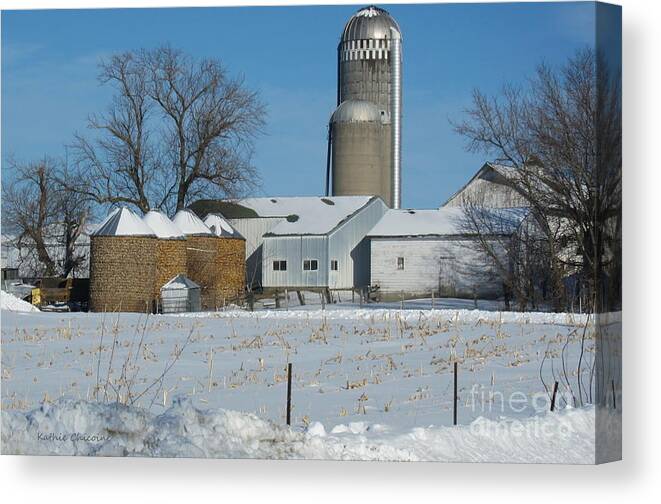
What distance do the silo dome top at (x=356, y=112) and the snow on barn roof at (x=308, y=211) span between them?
17.0 ft

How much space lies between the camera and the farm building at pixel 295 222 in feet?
120

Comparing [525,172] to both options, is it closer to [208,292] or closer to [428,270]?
[208,292]

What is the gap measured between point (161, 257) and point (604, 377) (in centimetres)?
1827

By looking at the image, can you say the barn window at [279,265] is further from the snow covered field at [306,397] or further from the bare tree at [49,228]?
the snow covered field at [306,397]

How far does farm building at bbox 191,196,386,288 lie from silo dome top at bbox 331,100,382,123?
17.1 feet

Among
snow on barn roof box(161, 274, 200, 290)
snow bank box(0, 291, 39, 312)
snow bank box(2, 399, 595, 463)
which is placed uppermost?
snow on barn roof box(161, 274, 200, 290)

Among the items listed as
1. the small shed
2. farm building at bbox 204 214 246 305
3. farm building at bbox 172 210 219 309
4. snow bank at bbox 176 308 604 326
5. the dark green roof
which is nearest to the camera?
snow bank at bbox 176 308 604 326

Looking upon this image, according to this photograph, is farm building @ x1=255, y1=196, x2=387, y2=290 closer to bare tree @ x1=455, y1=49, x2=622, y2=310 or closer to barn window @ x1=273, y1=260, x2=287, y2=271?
barn window @ x1=273, y1=260, x2=287, y2=271

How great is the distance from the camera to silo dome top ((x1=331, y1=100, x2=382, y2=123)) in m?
43.5

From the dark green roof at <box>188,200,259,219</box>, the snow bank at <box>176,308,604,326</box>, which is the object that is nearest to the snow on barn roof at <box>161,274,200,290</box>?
the snow bank at <box>176,308,604,326</box>

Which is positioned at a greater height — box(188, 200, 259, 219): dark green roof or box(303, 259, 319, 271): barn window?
box(188, 200, 259, 219): dark green roof

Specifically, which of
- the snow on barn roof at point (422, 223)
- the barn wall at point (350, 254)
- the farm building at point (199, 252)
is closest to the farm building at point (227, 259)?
the farm building at point (199, 252)

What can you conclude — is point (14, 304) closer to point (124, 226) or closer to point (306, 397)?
point (124, 226)

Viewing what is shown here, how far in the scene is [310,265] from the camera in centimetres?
3750
